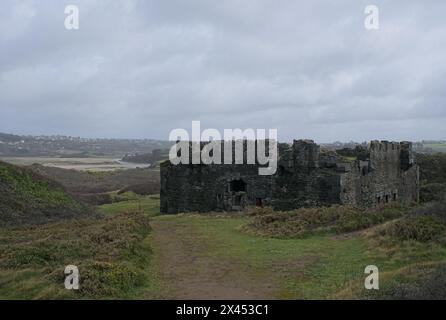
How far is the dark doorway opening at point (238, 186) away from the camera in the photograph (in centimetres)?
2894

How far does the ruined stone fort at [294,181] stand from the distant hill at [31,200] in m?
5.68

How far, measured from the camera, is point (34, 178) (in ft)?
100

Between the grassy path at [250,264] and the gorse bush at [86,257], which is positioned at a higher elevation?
the gorse bush at [86,257]

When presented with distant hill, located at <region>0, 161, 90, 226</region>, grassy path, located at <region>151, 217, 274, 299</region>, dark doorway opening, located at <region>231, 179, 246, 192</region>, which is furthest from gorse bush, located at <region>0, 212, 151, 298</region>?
dark doorway opening, located at <region>231, 179, 246, 192</region>

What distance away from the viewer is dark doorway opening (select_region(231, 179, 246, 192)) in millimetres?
28938

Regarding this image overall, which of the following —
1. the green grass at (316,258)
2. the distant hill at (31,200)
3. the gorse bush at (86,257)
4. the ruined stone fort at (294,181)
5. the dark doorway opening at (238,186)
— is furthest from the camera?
the dark doorway opening at (238,186)

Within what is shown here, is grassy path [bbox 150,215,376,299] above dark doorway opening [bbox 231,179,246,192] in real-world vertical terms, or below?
below

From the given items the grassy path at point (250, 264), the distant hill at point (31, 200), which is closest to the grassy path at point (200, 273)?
the grassy path at point (250, 264)

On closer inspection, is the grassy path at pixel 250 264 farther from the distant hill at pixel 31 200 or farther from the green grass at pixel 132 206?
the green grass at pixel 132 206

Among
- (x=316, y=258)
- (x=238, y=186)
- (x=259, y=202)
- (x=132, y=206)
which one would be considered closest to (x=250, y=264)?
(x=316, y=258)

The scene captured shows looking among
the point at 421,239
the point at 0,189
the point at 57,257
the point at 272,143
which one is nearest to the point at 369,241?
the point at 421,239

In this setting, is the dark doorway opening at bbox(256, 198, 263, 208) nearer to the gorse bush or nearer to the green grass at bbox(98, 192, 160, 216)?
the green grass at bbox(98, 192, 160, 216)

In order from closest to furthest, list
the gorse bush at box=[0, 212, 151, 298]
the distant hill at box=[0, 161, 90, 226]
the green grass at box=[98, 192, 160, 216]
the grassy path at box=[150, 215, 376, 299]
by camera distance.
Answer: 1. the gorse bush at box=[0, 212, 151, 298]
2. the grassy path at box=[150, 215, 376, 299]
3. the distant hill at box=[0, 161, 90, 226]
4. the green grass at box=[98, 192, 160, 216]
